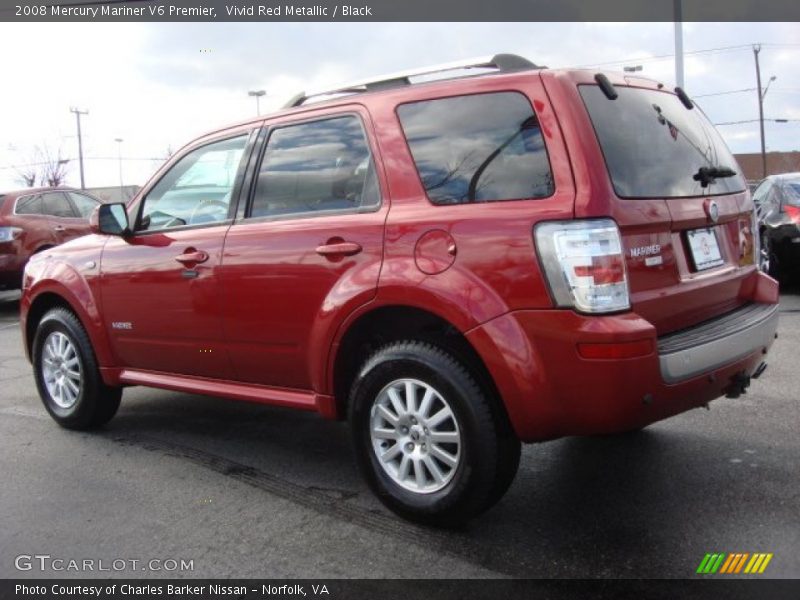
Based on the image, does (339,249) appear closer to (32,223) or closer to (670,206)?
(670,206)

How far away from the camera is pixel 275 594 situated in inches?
113

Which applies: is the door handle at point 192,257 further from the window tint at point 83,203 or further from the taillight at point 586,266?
the window tint at point 83,203

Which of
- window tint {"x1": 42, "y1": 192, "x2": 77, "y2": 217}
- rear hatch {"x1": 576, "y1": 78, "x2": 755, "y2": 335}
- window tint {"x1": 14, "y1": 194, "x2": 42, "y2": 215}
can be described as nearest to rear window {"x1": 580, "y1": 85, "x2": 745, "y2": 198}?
rear hatch {"x1": 576, "y1": 78, "x2": 755, "y2": 335}

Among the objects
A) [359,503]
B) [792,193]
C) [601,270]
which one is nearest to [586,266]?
[601,270]

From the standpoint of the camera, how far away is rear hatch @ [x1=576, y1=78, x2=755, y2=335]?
303 centimetres

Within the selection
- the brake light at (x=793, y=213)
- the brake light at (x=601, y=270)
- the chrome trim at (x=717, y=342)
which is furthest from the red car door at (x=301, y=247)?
the brake light at (x=793, y=213)

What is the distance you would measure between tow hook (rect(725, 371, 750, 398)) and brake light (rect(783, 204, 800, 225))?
6.13m

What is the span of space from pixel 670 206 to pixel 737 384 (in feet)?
2.77

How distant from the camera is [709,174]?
3.54 m

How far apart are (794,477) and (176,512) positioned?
9.62 feet

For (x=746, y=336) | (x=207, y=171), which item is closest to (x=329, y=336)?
(x=207, y=171)

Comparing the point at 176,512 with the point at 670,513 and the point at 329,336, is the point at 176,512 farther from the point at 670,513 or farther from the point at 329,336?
the point at 670,513

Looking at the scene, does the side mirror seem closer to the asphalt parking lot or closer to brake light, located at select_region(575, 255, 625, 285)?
the asphalt parking lot

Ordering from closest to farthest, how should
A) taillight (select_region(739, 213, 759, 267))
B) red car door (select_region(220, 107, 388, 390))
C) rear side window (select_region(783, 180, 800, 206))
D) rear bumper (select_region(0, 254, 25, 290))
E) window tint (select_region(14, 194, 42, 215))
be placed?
1. red car door (select_region(220, 107, 388, 390))
2. taillight (select_region(739, 213, 759, 267))
3. rear side window (select_region(783, 180, 800, 206))
4. rear bumper (select_region(0, 254, 25, 290))
5. window tint (select_region(14, 194, 42, 215))
